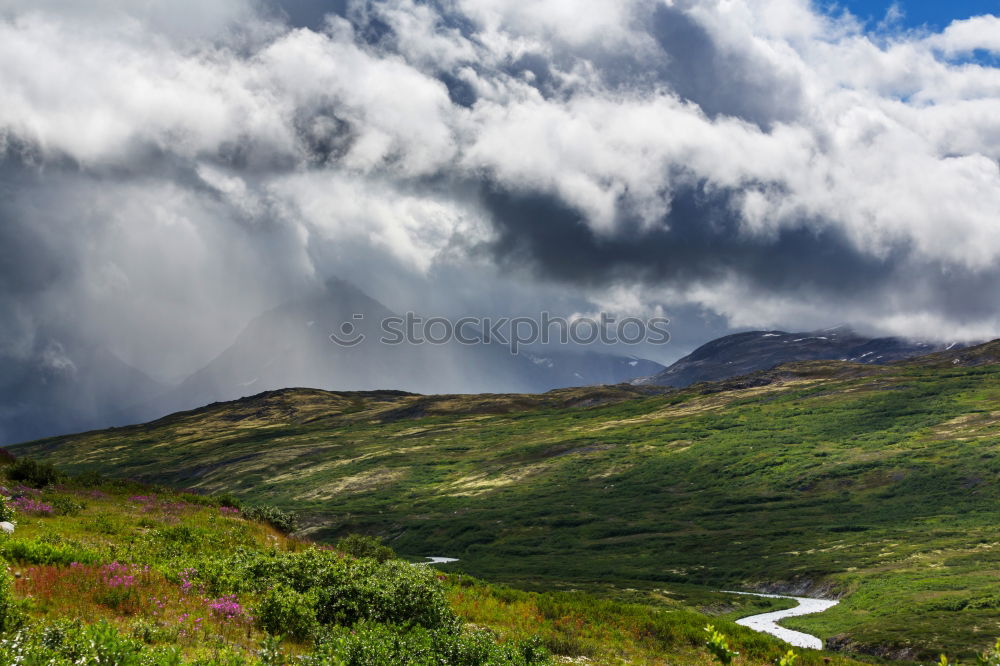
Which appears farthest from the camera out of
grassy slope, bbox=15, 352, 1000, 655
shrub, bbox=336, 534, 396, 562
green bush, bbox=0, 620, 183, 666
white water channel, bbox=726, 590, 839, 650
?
grassy slope, bbox=15, 352, 1000, 655

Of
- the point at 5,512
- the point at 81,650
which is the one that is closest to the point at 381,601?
the point at 81,650

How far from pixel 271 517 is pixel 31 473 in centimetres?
1241

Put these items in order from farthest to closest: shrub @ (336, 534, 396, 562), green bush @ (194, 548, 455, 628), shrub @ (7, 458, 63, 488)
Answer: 1. shrub @ (336, 534, 396, 562)
2. shrub @ (7, 458, 63, 488)
3. green bush @ (194, 548, 455, 628)

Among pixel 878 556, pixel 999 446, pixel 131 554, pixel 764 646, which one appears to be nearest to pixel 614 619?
pixel 764 646

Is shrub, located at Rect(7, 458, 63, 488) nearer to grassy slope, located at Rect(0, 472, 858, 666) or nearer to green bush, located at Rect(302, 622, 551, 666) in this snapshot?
grassy slope, located at Rect(0, 472, 858, 666)

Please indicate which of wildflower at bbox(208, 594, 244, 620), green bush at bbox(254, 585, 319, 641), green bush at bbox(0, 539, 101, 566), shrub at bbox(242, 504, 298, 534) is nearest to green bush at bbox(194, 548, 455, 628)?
green bush at bbox(254, 585, 319, 641)

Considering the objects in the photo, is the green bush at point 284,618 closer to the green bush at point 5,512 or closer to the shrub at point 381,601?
the shrub at point 381,601

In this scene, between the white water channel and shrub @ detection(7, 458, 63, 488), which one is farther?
the white water channel

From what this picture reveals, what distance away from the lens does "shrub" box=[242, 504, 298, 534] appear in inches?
1459

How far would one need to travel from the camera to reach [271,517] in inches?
1526

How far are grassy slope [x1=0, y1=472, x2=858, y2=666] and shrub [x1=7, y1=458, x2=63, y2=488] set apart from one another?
116 centimetres

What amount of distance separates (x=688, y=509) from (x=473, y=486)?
6200cm

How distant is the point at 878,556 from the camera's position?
326 ft

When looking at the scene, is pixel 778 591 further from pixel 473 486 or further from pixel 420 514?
pixel 473 486
